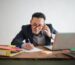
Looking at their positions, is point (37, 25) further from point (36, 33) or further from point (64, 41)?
point (64, 41)

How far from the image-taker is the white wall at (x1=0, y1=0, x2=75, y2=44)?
13.0 ft

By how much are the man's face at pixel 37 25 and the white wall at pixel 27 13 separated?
5.57 feet

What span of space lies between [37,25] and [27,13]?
5.77 ft

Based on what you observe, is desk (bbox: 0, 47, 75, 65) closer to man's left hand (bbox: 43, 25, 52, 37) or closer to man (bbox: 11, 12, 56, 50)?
man (bbox: 11, 12, 56, 50)

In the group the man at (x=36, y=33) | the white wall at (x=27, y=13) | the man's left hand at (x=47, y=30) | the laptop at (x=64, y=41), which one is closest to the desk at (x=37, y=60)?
the laptop at (x=64, y=41)

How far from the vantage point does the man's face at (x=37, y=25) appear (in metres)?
2.31

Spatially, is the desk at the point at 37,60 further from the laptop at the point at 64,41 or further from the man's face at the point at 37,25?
the man's face at the point at 37,25

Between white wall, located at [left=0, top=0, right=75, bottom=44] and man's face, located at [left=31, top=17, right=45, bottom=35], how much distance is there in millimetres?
1697

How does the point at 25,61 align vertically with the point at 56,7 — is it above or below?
below

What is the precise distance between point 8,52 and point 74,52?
57cm

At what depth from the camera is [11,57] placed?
1.44 metres

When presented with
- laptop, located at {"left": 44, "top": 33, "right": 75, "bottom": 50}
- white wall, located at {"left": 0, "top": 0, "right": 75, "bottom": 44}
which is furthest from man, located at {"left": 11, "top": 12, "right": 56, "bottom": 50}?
white wall, located at {"left": 0, "top": 0, "right": 75, "bottom": 44}

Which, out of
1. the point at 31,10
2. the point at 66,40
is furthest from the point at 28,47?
the point at 31,10

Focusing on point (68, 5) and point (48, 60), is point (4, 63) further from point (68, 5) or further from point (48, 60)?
point (68, 5)
